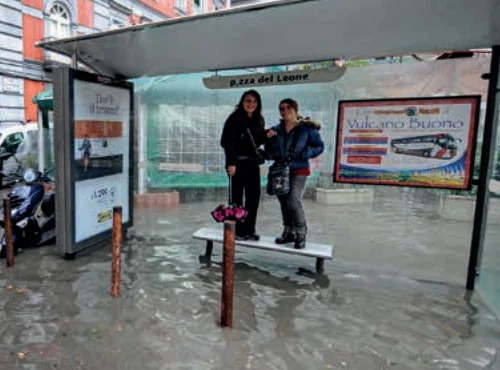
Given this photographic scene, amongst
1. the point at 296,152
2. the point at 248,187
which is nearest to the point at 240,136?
the point at 248,187

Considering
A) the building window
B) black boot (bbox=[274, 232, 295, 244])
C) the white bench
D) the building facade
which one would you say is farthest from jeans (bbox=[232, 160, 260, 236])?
the building window

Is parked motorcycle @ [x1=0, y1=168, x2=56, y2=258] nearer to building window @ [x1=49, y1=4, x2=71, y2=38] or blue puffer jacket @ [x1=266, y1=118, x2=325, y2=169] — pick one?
blue puffer jacket @ [x1=266, y1=118, x2=325, y2=169]

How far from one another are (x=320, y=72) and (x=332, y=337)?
2589 mm

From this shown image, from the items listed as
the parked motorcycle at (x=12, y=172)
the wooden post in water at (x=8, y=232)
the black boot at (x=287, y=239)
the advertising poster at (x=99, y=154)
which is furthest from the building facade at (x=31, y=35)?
the black boot at (x=287, y=239)

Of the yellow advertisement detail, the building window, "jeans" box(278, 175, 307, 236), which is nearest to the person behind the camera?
"jeans" box(278, 175, 307, 236)

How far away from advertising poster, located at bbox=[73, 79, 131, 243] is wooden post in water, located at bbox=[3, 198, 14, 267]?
0.63m

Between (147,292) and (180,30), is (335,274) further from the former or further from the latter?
(180,30)

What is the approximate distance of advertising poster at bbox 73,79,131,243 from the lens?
448 cm

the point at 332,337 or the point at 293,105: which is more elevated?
the point at 293,105

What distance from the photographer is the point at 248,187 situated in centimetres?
470

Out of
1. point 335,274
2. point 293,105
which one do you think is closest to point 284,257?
point 335,274

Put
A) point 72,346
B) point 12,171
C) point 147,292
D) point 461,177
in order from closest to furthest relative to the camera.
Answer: point 72,346 → point 147,292 → point 461,177 → point 12,171

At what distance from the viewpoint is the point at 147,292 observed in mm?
3695

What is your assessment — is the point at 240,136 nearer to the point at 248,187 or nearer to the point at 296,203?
the point at 248,187
